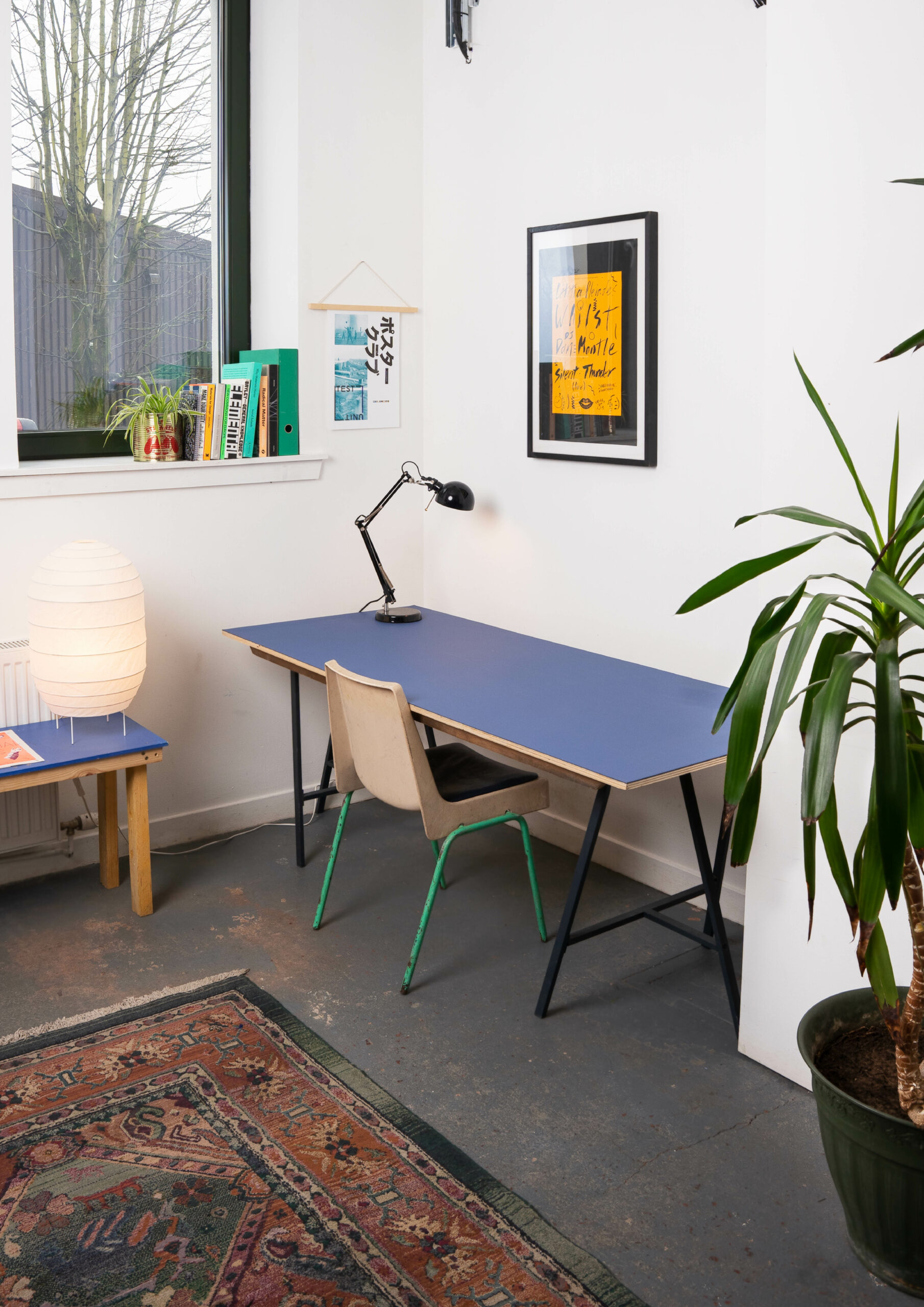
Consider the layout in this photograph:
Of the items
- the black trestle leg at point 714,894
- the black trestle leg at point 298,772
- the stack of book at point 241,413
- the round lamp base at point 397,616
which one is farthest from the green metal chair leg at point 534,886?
the stack of book at point 241,413

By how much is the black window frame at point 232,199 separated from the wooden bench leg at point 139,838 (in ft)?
3.67

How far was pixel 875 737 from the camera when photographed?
1.78 m

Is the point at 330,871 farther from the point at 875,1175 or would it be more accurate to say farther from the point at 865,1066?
the point at 875,1175

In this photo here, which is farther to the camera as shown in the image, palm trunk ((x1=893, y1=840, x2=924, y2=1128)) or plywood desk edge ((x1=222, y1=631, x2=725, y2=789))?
plywood desk edge ((x1=222, y1=631, x2=725, y2=789))

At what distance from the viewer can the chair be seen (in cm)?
283

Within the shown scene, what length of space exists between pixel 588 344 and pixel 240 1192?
244cm

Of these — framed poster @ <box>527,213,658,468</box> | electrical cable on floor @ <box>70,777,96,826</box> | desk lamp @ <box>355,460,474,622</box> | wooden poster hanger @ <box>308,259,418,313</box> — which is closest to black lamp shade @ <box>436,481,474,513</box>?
desk lamp @ <box>355,460,474,622</box>

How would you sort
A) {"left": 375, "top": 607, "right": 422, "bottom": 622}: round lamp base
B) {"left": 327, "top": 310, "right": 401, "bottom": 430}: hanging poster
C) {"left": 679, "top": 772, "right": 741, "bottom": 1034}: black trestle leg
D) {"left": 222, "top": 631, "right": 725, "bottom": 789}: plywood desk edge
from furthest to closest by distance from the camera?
{"left": 327, "top": 310, "right": 401, "bottom": 430}: hanging poster
{"left": 375, "top": 607, "right": 422, "bottom": 622}: round lamp base
{"left": 679, "top": 772, "right": 741, "bottom": 1034}: black trestle leg
{"left": 222, "top": 631, "right": 725, "bottom": 789}: plywood desk edge

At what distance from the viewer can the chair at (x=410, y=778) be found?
111 inches

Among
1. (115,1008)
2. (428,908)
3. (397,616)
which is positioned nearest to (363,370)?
(397,616)

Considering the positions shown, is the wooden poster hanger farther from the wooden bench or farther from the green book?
the wooden bench

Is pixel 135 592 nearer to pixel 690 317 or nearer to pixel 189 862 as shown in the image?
pixel 189 862

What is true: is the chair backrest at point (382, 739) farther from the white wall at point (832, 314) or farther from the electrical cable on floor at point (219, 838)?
the electrical cable on floor at point (219, 838)

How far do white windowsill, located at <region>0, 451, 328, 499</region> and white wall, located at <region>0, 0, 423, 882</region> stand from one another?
37mm
